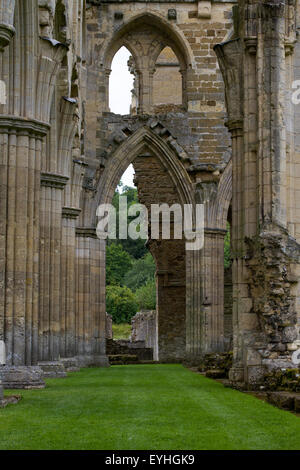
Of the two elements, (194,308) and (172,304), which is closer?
(194,308)

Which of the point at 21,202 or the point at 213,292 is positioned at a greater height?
the point at 21,202

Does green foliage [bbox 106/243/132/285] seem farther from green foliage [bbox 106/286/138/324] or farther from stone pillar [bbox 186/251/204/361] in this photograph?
stone pillar [bbox 186/251/204/361]

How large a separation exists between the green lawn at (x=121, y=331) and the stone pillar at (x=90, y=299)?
2801 centimetres

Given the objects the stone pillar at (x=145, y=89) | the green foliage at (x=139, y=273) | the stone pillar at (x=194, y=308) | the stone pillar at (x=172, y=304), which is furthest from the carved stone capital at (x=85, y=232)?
the green foliage at (x=139, y=273)

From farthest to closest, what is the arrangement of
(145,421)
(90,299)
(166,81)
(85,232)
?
(166,81)
(85,232)
(90,299)
(145,421)

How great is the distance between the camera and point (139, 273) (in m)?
62.0

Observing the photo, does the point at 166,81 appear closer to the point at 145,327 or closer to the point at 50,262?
the point at 145,327

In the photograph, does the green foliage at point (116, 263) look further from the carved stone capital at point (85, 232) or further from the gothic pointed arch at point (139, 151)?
the carved stone capital at point (85, 232)

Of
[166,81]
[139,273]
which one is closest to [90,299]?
[166,81]

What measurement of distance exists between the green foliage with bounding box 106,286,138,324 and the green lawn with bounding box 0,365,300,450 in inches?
1702

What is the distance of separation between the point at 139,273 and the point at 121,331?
28.1 feet
